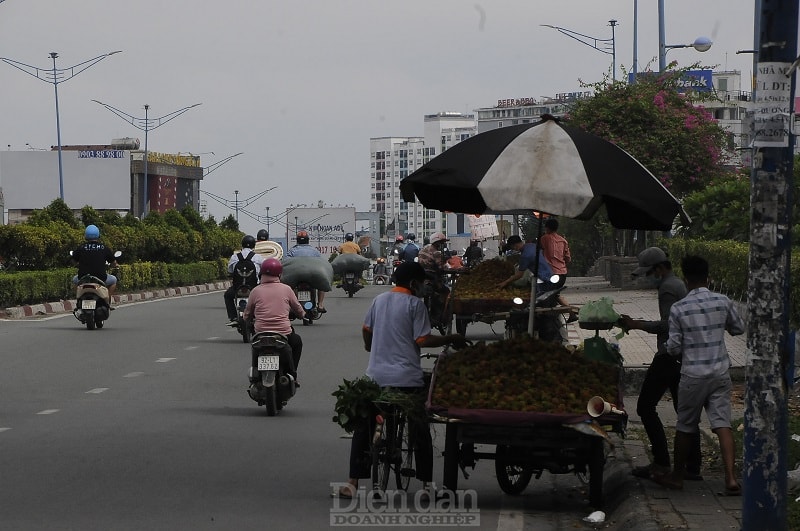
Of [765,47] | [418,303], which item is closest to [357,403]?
[418,303]

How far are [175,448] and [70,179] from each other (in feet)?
400

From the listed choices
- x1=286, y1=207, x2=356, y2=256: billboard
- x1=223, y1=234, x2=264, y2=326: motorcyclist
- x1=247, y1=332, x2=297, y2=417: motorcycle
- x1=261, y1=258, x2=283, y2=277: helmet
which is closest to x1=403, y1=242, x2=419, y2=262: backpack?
x1=223, y1=234, x2=264, y2=326: motorcyclist

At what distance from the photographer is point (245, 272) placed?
23797 mm

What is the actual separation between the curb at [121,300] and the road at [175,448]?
27.8 feet

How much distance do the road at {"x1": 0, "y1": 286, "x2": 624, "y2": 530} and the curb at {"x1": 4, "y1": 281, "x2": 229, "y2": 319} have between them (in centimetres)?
848

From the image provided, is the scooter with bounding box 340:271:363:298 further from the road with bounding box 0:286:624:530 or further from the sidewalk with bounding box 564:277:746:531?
the sidewalk with bounding box 564:277:746:531

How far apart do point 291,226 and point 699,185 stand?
211 ft

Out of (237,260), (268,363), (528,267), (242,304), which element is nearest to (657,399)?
(268,363)

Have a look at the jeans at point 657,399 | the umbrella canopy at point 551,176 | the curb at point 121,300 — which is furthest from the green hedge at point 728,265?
the curb at point 121,300

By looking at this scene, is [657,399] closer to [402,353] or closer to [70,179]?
[402,353]

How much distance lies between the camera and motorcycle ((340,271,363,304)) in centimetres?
3922

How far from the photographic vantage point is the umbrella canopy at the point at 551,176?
9883 mm

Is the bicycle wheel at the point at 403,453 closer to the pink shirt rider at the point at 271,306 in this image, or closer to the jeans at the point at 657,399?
the jeans at the point at 657,399

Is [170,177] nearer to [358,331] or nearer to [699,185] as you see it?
[699,185]
